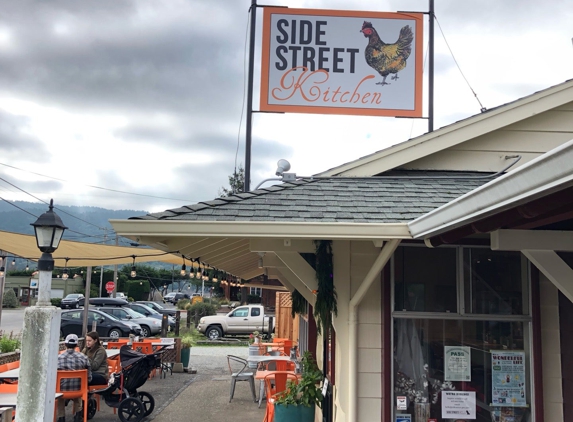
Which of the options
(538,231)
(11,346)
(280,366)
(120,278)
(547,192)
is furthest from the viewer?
(120,278)

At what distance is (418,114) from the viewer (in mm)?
7309

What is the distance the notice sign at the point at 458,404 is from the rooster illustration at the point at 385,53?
4031mm

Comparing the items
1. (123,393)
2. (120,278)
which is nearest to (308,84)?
(123,393)

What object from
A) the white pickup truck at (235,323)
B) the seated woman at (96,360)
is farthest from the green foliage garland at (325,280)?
the white pickup truck at (235,323)

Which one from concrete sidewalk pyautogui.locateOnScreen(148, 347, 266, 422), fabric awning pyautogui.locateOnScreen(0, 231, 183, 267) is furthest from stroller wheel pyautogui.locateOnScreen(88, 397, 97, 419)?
fabric awning pyautogui.locateOnScreen(0, 231, 183, 267)

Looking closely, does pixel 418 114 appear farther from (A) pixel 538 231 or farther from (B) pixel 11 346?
(B) pixel 11 346

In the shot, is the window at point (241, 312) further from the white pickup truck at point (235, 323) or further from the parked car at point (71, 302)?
the parked car at point (71, 302)

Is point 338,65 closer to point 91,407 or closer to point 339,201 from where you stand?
point 339,201


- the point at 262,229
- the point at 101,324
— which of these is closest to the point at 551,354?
the point at 262,229

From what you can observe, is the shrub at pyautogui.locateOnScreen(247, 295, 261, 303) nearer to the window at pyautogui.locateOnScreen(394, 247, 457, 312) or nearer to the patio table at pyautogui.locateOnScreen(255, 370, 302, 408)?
the patio table at pyautogui.locateOnScreen(255, 370, 302, 408)

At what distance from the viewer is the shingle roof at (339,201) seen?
447 cm

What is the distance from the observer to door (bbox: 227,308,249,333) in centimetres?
2359

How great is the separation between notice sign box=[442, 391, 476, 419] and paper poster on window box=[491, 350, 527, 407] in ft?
0.62

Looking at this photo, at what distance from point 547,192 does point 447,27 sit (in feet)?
21.8
